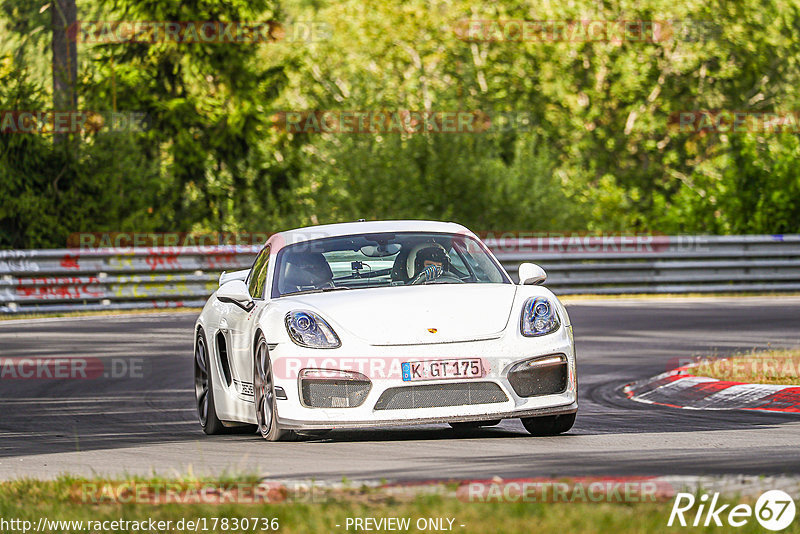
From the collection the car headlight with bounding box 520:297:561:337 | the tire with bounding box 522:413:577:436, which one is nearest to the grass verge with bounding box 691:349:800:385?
the tire with bounding box 522:413:577:436

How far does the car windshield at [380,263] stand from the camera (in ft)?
31.6

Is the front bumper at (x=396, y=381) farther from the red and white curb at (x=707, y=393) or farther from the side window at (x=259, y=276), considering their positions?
the red and white curb at (x=707, y=393)

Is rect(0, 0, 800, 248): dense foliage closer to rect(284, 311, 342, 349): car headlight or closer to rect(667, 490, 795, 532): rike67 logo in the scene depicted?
rect(284, 311, 342, 349): car headlight

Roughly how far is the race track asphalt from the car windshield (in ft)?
3.22

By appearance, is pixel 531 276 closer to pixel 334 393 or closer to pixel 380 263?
pixel 380 263

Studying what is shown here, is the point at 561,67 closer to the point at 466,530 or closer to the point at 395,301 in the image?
the point at 395,301

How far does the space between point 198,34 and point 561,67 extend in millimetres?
12955

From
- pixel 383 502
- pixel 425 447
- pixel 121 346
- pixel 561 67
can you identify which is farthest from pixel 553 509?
pixel 561 67

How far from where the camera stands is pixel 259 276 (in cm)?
1030

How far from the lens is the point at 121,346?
56.4 ft

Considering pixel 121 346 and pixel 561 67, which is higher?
pixel 561 67

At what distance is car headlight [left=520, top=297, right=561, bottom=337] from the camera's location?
8750mm


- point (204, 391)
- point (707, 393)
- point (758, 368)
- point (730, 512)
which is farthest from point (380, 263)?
point (730, 512)

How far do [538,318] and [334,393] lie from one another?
51.8 inches
